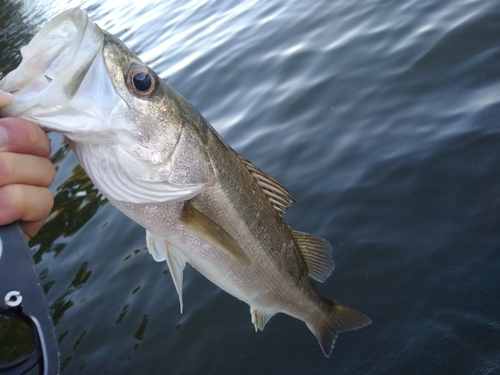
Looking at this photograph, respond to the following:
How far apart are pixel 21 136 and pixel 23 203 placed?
23 centimetres

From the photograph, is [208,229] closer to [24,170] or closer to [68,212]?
[24,170]

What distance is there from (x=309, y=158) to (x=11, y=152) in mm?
3830

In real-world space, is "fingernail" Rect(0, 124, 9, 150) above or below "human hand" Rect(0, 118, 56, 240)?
above

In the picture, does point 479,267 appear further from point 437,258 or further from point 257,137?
point 257,137

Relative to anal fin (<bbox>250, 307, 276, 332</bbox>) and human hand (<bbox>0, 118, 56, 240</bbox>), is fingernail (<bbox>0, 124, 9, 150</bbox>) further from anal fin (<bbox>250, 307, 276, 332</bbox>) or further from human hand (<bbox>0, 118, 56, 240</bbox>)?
anal fin (<bbox>250, 307, 276, 332</bbox>)

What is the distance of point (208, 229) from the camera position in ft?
7.85

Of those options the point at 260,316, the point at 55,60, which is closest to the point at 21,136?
the point at 55,60

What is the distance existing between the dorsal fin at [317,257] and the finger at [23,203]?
1573 millimetres

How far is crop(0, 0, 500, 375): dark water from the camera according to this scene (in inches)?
146

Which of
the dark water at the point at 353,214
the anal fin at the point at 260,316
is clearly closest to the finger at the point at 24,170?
the anal fin at the point at 260,316

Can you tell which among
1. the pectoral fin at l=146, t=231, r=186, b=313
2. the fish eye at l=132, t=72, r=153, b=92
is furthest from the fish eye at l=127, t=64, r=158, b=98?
the pectoral fin at l=146, t=231, r=186, b=313

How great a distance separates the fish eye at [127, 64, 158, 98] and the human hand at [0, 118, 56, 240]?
443 mm

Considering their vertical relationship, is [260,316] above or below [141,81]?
below

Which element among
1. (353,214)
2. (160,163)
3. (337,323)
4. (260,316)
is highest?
(160,163)
